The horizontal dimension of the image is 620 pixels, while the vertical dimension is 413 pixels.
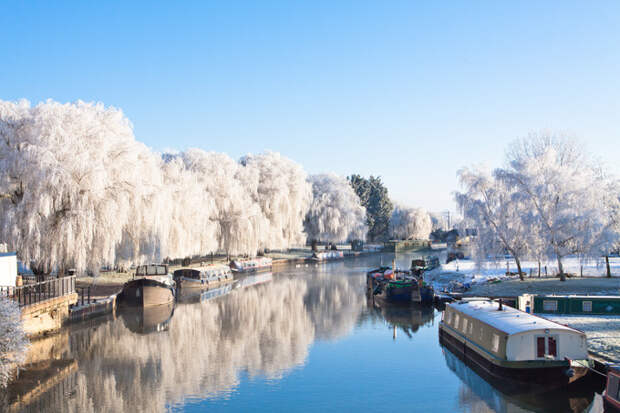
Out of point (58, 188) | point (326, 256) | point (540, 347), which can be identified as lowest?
point (540, 347)

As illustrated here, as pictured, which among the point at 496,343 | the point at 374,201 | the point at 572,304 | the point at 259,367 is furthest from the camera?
the point at 374,201

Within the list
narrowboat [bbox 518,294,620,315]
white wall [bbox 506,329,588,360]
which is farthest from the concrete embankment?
narrowboat [bbox 518,294,620,315]

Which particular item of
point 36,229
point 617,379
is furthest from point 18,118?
point 617,379

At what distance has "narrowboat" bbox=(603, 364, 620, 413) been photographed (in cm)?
1777

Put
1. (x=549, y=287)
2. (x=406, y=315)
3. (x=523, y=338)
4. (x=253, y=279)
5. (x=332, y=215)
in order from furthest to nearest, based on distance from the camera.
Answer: (x=332, y=215) < (x=253, y=279) < (x=549, y=287) < (x=406, y=315) < (x=523, y=338)

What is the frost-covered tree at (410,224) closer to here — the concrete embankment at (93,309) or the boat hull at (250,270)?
the boat hull at (250,270)

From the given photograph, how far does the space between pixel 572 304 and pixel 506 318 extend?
10.2 metres

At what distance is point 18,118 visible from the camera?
121 feet

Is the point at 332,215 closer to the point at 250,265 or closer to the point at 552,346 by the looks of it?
the point at 250,265

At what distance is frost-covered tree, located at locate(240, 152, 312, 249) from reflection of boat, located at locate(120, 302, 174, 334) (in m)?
32.0

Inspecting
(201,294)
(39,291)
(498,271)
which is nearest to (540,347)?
(39,291)

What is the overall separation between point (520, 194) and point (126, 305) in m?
→ 29.7

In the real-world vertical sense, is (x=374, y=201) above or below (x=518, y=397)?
above

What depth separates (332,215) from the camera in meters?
98.6
